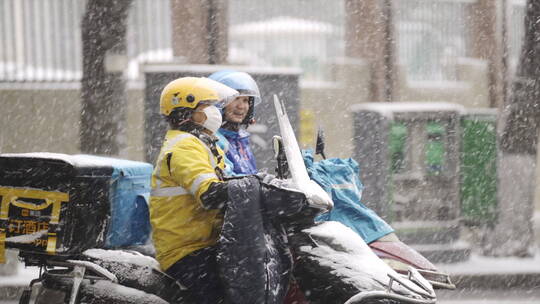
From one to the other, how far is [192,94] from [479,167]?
7.35 m

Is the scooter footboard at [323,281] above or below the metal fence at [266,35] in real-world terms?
below

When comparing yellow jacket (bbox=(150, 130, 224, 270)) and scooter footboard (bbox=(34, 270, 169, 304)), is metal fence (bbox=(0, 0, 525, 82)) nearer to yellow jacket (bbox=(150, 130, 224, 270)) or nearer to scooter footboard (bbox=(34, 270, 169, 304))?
scooter footboard (bbox=(34, 270, 169, 304))

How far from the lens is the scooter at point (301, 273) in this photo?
385 centimetres

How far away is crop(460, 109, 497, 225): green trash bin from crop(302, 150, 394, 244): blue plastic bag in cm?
652

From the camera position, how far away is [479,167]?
11039 mm

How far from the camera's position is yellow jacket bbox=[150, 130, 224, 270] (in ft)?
13.0

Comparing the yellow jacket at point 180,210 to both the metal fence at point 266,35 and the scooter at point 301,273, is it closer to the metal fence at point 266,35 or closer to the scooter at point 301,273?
the scooter at point 301,273

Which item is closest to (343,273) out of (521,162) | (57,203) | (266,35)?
(57,203)

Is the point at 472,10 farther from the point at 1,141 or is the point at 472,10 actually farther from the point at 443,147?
the point at 1,141

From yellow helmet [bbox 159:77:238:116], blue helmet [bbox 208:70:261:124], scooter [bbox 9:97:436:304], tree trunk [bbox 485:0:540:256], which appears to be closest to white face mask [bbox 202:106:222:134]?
yellow helmet [bbox 159:77:238:116]

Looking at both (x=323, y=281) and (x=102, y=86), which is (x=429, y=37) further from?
(x=323, y=281)

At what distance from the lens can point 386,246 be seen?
451cm

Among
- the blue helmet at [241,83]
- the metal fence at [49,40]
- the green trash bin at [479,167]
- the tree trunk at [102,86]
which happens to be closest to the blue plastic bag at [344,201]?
the blue helmet at [241,83]

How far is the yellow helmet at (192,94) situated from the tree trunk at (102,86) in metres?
5.84
